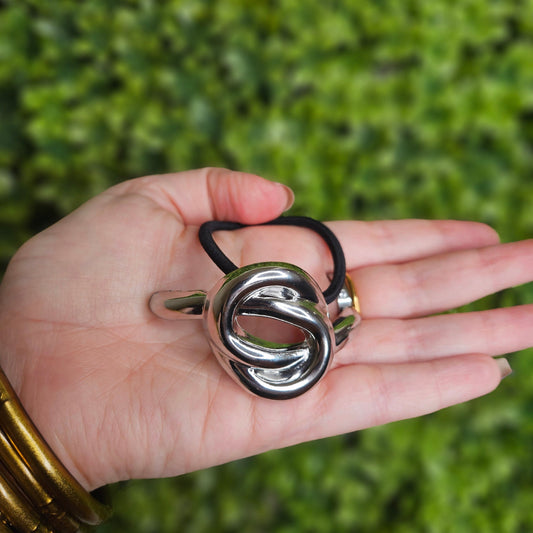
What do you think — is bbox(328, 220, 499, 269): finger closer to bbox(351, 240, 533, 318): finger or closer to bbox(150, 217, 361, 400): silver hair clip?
bbox(351, 240, 533, 318): finger

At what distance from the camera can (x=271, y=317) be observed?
88cm

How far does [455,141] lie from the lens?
1.39 metres

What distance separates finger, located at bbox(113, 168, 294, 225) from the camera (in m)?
1.05

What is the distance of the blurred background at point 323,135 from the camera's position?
1327 mm

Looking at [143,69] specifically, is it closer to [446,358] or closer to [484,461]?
[446,358]

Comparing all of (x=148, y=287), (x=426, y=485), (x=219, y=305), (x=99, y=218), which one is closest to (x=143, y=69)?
(x=99, y=218)

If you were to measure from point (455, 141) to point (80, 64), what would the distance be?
1006 millimetres

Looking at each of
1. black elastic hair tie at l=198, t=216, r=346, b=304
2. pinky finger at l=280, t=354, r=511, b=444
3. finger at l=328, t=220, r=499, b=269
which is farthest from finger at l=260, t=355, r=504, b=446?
finger at l=328, t=220, r=499, b=269

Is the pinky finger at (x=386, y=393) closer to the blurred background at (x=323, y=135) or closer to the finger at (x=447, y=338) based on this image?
the finger at (x=447, y=338)

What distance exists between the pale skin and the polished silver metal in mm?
74

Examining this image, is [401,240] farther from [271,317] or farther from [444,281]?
[271,317]

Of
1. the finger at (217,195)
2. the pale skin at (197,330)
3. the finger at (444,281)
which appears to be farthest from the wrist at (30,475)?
the finger at (444,281)

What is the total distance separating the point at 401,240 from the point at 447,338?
24 cm

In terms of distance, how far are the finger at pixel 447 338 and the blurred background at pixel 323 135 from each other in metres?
0.20
